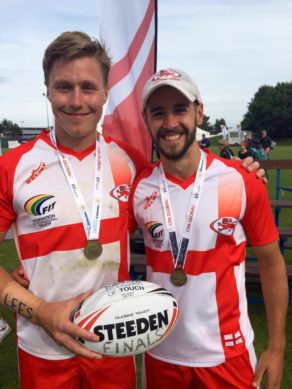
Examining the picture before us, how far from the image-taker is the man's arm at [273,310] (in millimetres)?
2002

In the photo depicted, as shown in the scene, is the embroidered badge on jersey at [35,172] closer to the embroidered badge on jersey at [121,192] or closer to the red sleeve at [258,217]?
the embroidered badge on jersey at [121,192]

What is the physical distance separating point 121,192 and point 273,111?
74083 millimetres

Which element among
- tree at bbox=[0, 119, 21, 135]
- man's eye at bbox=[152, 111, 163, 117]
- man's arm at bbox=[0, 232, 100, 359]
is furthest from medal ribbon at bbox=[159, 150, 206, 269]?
tree at bbox=[0, 119, 21, 135]

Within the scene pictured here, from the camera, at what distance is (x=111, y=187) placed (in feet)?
6.98

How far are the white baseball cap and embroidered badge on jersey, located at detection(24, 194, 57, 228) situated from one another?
0.75 meters

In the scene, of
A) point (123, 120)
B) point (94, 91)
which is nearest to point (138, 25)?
point (123, 120)

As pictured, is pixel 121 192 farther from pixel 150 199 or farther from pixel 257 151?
pixel 257 151

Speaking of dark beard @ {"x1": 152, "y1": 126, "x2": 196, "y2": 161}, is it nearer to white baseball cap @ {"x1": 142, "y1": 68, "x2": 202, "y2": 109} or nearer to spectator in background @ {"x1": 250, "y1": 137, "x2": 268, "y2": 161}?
white baseball cap @ {"x1": 142, "y1": 68, "x2": 202, "y2": 109}

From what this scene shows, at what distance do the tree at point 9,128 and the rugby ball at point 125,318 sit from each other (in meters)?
104

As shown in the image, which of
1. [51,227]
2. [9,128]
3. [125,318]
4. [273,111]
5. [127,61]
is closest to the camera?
[125,318]

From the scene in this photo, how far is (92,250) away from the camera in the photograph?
6.54ft

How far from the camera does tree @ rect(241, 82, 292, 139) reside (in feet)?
229

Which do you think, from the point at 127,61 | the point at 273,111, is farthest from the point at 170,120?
the point at 273,111

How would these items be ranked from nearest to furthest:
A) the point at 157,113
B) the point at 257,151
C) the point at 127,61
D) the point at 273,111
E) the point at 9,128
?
the point at 157,113
the point at 127,61
the point at 257,151
the point at 273,111
the point at 9,128
